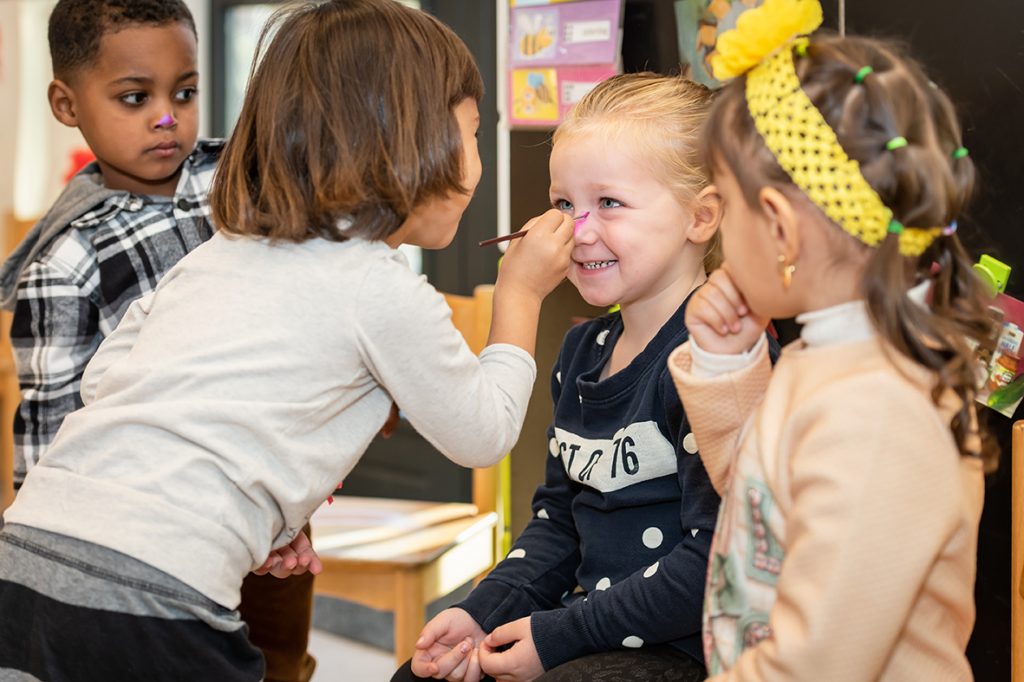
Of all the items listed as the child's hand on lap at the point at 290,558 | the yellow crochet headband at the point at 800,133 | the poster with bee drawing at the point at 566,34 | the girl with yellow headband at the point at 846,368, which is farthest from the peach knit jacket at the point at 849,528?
the poster with bee drawing at the point at 566,34

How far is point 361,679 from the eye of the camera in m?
2.70

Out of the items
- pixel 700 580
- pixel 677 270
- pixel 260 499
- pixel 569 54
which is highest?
pixel 569 54

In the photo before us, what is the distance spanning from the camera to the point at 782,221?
3.00ft

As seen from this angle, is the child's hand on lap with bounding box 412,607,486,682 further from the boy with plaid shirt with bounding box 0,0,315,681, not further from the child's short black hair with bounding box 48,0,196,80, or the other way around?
the child's short black hair with bounding box 48,0,196,80

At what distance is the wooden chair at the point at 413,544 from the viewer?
6.82ft

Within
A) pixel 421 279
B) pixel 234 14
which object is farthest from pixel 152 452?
pixel 234 14

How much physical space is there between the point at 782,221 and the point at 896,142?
0.11 metres

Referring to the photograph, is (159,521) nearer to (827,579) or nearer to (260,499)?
(260,499)

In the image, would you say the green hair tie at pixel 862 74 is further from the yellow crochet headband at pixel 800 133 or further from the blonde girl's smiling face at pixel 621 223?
the blonde girl's smiling face at pixel 621 223

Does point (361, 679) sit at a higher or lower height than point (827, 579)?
lower

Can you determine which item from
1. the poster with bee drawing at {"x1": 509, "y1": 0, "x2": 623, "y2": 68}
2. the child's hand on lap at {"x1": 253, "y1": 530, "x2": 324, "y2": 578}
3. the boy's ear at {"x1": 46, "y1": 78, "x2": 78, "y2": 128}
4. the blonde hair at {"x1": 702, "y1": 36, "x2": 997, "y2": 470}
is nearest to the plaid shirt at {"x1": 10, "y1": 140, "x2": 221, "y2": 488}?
the boy's ear at {"x1": 46, "y1": 78, "x2": 78, "y2": 128}

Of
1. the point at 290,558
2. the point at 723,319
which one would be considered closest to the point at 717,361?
the point at 723,319

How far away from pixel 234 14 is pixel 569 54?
7.03 ft

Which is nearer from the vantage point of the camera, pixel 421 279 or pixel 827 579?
pixel 827 579
